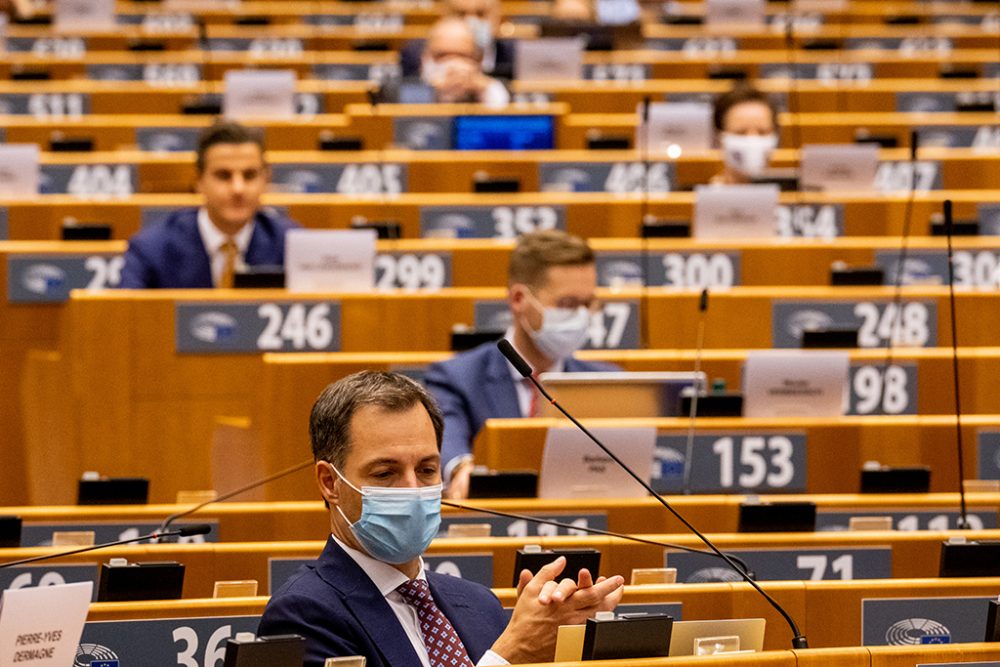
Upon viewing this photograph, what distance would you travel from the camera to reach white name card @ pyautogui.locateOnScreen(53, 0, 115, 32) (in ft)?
36.3

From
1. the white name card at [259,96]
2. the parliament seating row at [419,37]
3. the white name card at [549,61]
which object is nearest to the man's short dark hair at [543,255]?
the white name card at [259,96]

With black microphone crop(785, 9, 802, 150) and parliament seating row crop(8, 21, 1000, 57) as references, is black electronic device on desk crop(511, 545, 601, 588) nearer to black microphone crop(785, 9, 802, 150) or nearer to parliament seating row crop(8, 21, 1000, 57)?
black microphone crop(785, 9, 802, 150)

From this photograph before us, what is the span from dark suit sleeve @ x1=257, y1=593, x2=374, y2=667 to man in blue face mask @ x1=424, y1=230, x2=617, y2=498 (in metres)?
2.30

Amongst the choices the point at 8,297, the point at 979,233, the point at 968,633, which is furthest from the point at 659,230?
the point at 968,633

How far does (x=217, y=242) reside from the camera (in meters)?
6.53

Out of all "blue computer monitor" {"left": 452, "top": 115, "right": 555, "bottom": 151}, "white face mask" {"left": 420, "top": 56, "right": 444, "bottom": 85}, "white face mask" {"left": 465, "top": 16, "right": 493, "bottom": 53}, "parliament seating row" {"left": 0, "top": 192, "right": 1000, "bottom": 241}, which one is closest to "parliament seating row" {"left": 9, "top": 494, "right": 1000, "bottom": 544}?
"parliament seating row" {"left": 0, "top": 192, "right": 1000, "bottom": 241}

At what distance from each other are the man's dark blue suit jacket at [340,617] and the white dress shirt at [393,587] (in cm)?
1

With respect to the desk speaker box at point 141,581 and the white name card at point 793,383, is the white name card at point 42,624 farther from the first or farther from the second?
the white name card at point 793,383

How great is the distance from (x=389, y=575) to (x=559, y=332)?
228cm

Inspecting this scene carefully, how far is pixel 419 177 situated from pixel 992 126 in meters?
3.00

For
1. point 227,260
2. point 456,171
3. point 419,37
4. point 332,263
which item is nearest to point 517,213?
point 456,171

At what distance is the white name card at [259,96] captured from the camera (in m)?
8.81

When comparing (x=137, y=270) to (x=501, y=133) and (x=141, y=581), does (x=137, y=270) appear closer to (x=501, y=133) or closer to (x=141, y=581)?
(x=501, y=133)

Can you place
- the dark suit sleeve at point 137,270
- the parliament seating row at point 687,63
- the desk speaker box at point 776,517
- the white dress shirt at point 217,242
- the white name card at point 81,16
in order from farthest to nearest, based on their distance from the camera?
the white name card at point 81,16 < the parliament seating row at point 687,63 < the white dress shirt at point 217,242 < the dark suit sleeve at point 137,270 < the desk speaker box at point 776,517
